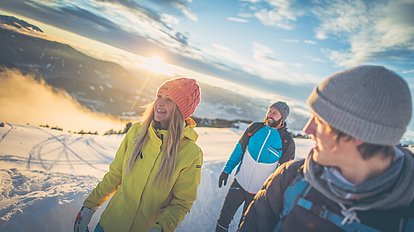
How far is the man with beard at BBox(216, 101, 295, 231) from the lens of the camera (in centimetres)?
381

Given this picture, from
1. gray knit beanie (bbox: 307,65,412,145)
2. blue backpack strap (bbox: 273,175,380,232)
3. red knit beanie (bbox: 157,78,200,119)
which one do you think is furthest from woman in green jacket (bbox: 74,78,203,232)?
gray knit beanie (bbox: 307,65,412,145)

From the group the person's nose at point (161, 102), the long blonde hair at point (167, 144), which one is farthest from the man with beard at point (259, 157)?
the person's nose at point (161, 102)

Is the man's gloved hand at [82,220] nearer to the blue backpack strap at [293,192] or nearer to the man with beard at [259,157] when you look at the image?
the blue backpack strap at [293,192]

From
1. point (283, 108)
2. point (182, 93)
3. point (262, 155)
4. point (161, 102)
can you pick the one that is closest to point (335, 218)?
point (182, 93)

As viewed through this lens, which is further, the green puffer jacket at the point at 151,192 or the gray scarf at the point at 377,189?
the green puffer jacket at the point at 151,192

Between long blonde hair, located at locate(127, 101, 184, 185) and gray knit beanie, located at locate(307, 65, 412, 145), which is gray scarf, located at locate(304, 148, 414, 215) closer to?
gray knit beanie, located at locate(307, 65, 412, 145)

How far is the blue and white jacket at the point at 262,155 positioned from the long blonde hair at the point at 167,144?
1755 millimetres

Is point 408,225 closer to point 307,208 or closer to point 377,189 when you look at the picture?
point 377,189

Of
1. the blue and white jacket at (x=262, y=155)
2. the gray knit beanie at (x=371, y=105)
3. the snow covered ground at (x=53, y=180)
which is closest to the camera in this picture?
the gray knit beanie at (x=371, y=105)

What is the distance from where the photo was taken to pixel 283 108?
13.1ft

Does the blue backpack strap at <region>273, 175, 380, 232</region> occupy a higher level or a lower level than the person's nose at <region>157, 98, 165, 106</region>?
lower

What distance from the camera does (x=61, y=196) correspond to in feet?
9.91

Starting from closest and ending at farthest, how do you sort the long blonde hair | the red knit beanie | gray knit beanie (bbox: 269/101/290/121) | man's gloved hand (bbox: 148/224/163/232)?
man's gloved hand (bbox: 148/224/163/232)
the long blonde hair
the red knit beanie
gray knit beanie (bbox: 269/101/290/121)

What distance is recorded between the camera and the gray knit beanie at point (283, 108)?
394 centimetres
